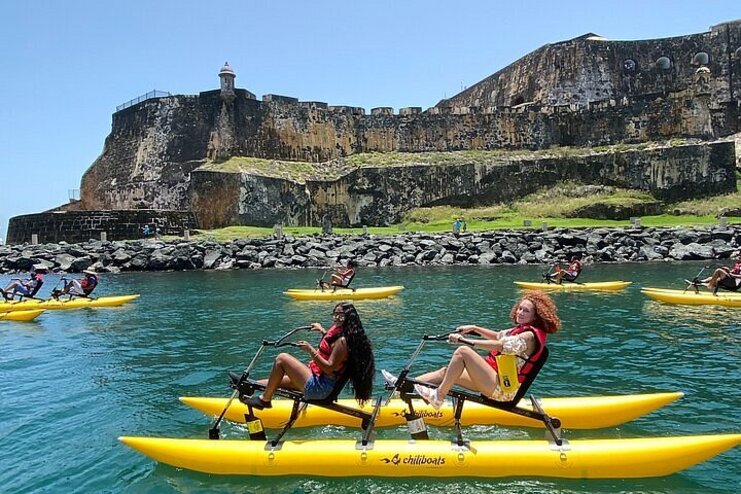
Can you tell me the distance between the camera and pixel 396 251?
32.3 metres

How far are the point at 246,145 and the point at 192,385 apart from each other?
34.2 metres

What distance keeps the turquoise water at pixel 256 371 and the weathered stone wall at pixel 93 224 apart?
675 inches

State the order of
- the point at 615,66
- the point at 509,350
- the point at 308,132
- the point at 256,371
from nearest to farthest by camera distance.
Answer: the point at 509,350 < the point at 256,371 < the point at 308,132 < the point at 615,66

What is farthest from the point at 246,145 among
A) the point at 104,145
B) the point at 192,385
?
the point at 192,385

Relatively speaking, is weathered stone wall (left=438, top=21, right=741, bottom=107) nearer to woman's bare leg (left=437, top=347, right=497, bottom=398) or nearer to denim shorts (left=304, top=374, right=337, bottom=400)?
woman's bare leg (left=437, top=347, right=497, bottom=398)

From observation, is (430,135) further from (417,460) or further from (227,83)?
(417,460)

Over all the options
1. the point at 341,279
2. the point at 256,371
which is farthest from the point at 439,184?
the point at 256,371

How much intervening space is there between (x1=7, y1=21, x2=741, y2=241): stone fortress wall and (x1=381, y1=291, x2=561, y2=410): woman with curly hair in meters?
34.3

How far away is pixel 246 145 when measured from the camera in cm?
4231

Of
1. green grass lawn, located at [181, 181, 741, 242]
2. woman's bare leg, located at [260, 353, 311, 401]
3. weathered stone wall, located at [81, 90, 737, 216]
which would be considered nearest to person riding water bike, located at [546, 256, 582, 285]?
woman's bare leg, located at [260, 353, 311, 401]

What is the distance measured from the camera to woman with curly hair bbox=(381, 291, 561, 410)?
642cm

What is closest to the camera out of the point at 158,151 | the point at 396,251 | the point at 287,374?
the point at 287,374

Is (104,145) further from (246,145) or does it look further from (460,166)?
(460,166)

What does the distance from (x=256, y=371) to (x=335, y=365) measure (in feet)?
15.0
